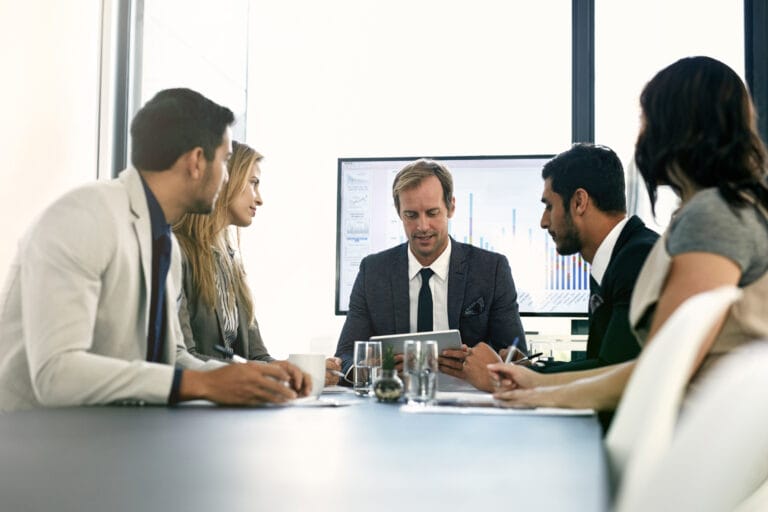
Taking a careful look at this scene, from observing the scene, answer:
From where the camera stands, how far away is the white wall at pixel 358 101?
500 cm

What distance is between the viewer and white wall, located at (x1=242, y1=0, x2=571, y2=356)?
5.00m

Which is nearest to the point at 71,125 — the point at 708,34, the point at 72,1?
the point at 72,1

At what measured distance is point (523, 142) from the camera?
497 cm

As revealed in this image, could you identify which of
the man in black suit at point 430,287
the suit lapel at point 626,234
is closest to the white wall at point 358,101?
the man in black suit at point 430,287

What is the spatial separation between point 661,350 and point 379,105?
175 inches

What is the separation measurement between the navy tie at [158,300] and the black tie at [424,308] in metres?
1.73

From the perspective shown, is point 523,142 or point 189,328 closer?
point 189,328

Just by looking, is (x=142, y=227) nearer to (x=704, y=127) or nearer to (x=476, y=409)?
(x=476, y=409)

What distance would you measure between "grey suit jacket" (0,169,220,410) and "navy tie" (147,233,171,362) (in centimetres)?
2

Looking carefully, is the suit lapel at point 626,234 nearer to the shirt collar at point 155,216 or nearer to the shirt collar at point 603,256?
the shirt collar at point 603,256

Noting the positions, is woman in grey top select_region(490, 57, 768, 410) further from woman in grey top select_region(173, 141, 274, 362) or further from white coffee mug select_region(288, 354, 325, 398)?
woman in grey top select_region(173, 141, 274, 362)

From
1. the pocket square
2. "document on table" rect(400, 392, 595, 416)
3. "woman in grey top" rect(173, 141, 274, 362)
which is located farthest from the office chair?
the pocket square

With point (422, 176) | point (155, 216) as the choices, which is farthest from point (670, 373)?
point (422, 176)

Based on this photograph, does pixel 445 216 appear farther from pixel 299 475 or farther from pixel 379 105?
pixel 299 475
